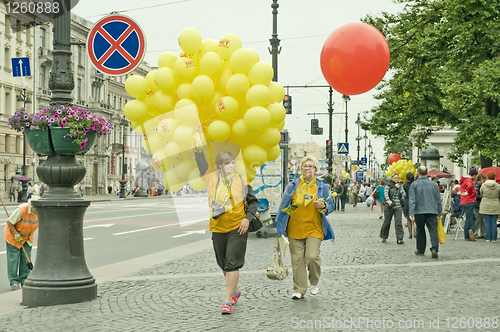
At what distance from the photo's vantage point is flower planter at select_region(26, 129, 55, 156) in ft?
24.2

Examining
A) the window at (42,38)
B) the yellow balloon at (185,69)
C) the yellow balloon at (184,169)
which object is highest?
the window at (42,38)

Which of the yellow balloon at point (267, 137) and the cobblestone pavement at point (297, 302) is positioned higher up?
the yellow balloon at point (267, 137)

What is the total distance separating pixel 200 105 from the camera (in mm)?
6004

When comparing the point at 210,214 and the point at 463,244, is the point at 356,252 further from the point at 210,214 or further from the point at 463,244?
the point at 210,214

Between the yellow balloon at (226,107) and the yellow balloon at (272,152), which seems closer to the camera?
the yellow balloon at (226,107)

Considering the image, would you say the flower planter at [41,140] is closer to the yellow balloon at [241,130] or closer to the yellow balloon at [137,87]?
the yellow balloon at [137,87]

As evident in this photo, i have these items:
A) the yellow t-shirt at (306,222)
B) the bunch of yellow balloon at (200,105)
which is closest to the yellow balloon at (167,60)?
the bunch of yellow balloon at (200,105)

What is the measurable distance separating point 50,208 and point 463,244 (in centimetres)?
1123

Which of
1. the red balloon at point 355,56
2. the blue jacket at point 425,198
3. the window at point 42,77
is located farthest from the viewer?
the window at point 42,77

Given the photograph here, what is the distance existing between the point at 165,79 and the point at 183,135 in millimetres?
702

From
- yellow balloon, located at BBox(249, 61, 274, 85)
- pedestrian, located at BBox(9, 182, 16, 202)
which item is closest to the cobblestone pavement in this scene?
yellow balloon, located at BBox(249, 61, 274, 85)

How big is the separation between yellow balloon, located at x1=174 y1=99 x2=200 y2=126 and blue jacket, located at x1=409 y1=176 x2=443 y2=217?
7613mm

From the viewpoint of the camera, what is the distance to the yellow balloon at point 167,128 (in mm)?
5703

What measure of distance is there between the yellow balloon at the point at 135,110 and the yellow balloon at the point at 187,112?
0.41 m
